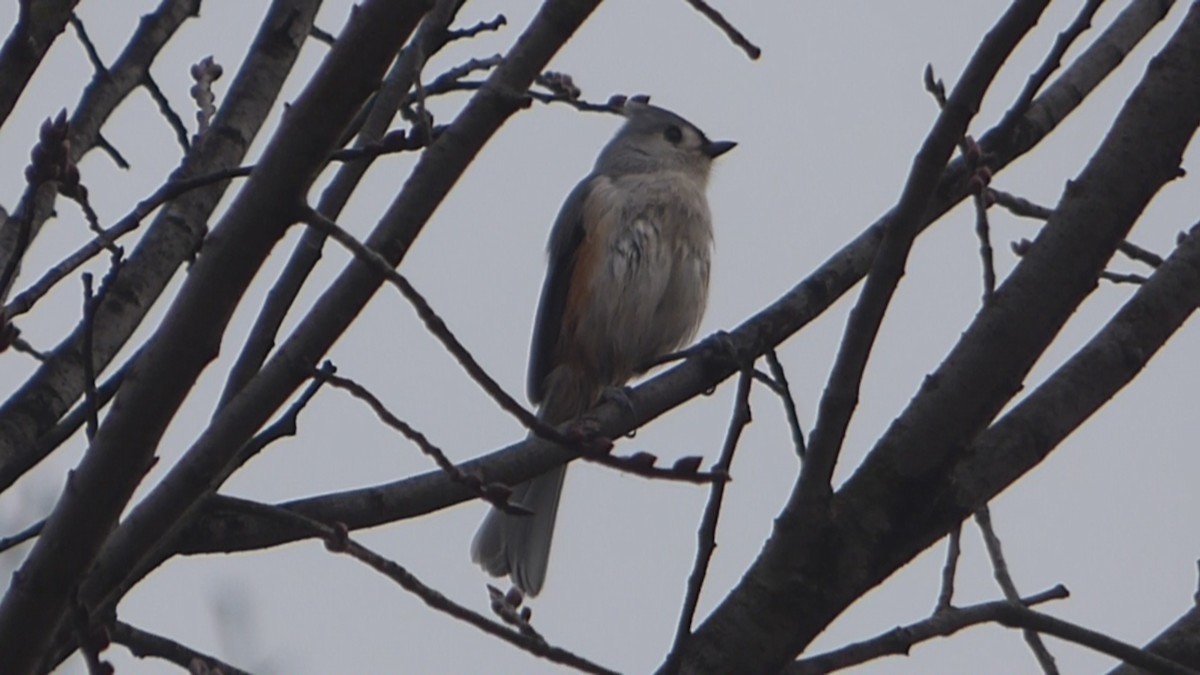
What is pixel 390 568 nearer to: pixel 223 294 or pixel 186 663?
pixel 223 294

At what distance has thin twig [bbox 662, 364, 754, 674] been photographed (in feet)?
8.20

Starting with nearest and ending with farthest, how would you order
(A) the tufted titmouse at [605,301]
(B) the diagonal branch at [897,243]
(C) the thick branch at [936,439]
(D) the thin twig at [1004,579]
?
(B) the diagonal branch at [897,243] < (C) the thick branch at [936,439] < (D) the thin twig at [1004,579] < (A) the tufted titmouse at [605,301]

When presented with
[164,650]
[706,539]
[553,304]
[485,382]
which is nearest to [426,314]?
[485,382]

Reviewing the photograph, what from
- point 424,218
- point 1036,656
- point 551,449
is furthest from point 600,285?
point 424,218

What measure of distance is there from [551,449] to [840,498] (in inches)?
34.3

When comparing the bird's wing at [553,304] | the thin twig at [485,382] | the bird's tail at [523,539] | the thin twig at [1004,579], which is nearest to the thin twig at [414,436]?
the thin twig at [485,382]

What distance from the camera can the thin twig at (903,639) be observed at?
8.80 ft

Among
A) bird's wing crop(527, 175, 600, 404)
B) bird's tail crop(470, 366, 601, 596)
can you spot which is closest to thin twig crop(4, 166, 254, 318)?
bird's tail crop(470, 366, 601, 596)

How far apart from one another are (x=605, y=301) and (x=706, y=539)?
399 centimetres

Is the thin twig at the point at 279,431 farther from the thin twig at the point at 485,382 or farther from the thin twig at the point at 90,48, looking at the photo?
the thin twig at the point at 90,48

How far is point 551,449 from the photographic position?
3516 millimetres

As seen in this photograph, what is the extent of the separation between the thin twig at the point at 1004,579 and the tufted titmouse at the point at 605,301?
3106 millimetres

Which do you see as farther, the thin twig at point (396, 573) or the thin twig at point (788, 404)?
the thin twig at point (788, 404)

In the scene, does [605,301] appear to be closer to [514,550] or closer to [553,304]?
[553,304]
